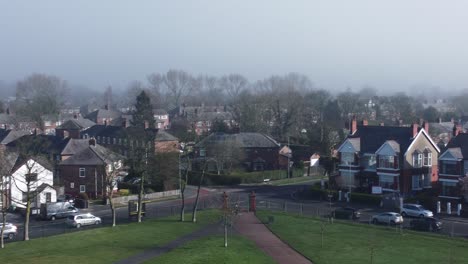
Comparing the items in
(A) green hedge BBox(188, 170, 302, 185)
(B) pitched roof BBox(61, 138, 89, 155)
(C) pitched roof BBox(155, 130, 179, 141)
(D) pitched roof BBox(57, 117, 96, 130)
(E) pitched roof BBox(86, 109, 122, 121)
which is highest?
(E) pitched roof BBox(86, 109, 122, 121)

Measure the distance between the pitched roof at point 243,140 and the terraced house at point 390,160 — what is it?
1616 cm

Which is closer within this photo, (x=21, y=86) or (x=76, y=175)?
(x=76, y=175)

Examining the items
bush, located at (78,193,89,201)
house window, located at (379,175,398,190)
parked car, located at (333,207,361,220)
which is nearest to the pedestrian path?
parked car, located at (333,207,361,220)

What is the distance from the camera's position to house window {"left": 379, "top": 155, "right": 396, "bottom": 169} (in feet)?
202

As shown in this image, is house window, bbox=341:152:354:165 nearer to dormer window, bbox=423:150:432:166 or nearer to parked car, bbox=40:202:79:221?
dormer window, bbox=423:150:432:166

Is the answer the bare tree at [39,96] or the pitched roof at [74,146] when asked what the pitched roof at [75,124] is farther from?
the pitched roof at [74,146]

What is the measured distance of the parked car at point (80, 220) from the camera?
158ft

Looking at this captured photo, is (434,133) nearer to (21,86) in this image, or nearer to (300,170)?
(300,170)

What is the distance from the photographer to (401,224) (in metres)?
45.1

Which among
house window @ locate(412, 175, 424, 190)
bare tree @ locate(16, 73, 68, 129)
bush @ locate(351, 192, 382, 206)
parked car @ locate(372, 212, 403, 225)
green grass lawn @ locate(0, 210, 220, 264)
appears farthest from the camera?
bare tree @ locate(16, 73, 68, 129)

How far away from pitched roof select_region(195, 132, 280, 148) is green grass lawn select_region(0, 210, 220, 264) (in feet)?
98.7

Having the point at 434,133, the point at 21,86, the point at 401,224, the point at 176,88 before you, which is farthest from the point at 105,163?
the point at 176,88

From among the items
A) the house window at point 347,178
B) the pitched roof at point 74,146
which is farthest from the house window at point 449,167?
the pitched roof at point 74,146

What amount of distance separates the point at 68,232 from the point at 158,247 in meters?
10.2
